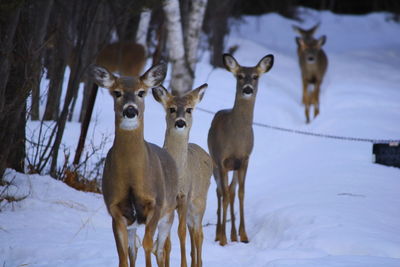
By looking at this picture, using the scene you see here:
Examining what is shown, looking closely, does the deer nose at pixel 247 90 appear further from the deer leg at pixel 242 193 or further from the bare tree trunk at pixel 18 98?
the bare tree trunk at pixel 18 98

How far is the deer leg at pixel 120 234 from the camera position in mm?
5508

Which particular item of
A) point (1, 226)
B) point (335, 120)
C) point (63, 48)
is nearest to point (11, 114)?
point (1, 226)

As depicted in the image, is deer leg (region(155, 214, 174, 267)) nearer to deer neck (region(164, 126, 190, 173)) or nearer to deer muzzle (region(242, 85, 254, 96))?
deer neck (region(164, 126, 190, 173))

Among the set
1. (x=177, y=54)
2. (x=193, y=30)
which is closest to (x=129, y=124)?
(x=177, y=54)

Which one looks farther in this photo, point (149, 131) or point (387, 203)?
point (149, 131)

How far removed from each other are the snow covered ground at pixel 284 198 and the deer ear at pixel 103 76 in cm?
145

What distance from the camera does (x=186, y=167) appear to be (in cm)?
699

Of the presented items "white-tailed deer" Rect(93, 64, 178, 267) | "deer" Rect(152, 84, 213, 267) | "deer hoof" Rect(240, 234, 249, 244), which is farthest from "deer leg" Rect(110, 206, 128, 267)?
"deer hoof" Rect(240, 234, 249, 244)

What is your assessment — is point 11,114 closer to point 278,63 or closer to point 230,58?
point 230,58

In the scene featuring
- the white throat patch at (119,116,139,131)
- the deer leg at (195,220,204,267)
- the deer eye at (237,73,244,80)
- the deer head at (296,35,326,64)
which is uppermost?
the white throat patch at (119,116,139,131)

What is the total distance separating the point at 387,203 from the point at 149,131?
14.4 feet

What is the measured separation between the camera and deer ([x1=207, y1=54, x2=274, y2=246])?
8.73 m

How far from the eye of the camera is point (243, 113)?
29.7ft

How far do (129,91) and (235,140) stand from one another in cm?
332
